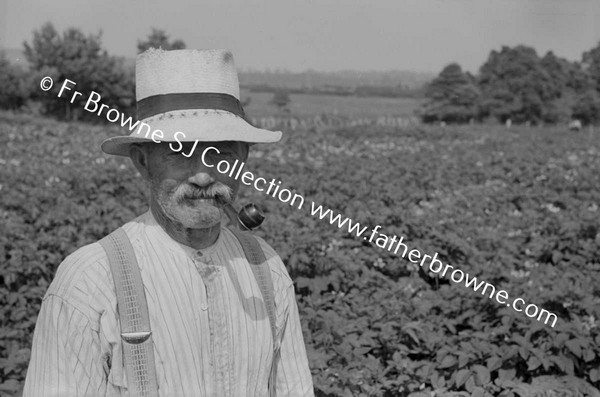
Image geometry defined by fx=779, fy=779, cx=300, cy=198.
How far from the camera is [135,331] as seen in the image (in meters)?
1.66

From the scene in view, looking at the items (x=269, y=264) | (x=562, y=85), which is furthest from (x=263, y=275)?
(x=562, y=85)

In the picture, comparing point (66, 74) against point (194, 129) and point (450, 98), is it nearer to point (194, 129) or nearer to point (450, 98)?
point (450, 98)

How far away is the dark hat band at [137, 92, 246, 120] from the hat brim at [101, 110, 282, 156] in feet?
0.04

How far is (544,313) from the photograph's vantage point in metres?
4.25

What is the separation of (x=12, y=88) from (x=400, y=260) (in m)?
22.7

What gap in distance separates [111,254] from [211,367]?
0.35 metres

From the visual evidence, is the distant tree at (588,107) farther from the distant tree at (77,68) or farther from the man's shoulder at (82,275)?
the man's shoulder at (82,275)

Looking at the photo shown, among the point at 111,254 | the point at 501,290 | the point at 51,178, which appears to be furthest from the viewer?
A: the point at 51,178

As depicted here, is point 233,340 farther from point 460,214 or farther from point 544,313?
point 460,214

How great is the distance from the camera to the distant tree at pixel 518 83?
4572 cm

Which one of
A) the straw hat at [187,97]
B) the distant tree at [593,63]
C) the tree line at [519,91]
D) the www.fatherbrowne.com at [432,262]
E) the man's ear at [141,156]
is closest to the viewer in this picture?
the straw hat at [187,97]

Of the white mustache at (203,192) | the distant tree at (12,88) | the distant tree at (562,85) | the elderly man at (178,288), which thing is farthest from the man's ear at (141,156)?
the distant tree at (562,85)

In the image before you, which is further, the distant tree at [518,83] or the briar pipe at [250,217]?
the distant tree at [518,83]

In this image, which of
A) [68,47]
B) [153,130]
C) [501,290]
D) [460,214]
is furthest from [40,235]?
[68,47]
